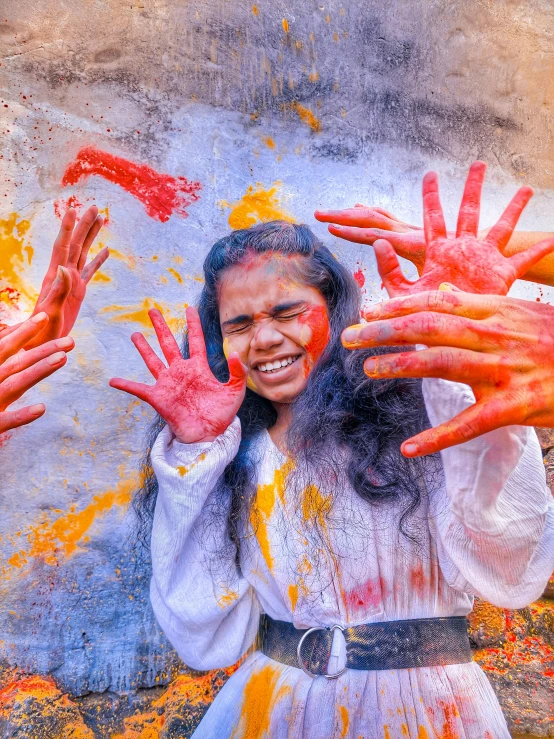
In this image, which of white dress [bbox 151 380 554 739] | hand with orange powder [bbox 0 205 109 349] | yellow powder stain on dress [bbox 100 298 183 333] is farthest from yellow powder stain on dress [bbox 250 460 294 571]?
yellow powder stain on dress [bbox 100 298 183 333]

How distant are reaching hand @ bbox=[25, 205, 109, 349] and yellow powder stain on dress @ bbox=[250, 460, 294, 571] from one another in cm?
66

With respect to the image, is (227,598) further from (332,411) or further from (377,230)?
(377,230)

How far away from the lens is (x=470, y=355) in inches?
38.7

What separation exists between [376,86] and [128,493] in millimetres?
1757

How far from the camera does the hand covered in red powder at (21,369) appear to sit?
146cm

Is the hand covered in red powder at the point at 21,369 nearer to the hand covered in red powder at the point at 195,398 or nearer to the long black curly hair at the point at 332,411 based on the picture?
the hand covered in red powder at the point at 195,398

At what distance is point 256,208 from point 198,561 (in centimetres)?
134

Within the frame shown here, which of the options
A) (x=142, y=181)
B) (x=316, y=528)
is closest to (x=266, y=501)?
(x=316, y=528)

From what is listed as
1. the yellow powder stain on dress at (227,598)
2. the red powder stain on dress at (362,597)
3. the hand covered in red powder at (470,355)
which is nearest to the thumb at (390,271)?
the hand covered in red powder at (470,355)

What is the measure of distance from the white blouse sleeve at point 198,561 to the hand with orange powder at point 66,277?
1.41 feet

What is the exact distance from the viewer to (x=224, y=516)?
62.9 inches

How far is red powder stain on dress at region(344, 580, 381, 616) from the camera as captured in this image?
1.40m

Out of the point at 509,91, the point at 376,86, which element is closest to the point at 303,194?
the point at 376,86

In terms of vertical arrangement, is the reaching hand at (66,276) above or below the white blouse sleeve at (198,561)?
above
